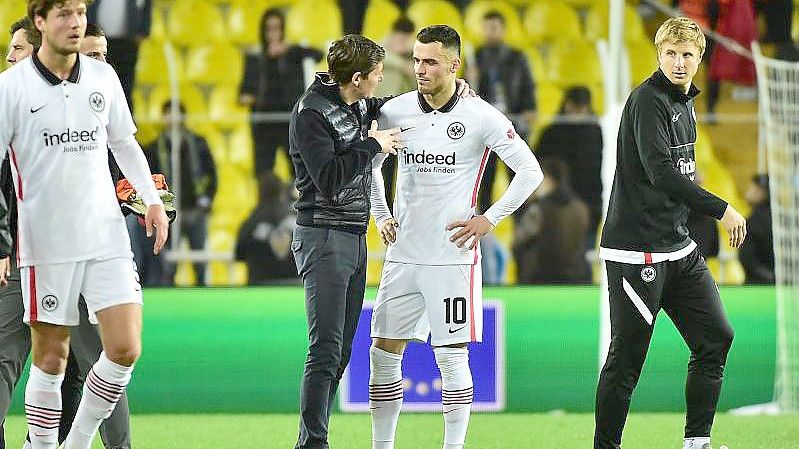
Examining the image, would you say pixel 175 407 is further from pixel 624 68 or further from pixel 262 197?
pixel 624 68

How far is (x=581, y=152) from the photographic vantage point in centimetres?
864

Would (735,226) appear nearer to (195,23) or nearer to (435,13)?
(435,13)

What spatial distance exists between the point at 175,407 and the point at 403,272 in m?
3.07

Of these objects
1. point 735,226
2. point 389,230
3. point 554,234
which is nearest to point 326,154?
point 389,230

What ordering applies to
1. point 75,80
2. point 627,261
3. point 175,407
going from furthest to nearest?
point 175,407
point 627,261
point 75,80

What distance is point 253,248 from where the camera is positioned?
861cm

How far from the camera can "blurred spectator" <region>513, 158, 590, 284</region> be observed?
8.64 metres

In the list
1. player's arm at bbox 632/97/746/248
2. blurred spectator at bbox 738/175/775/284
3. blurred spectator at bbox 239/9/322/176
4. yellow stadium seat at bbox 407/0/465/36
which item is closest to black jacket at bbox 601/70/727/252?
player's arm at bbox 632/97/746/248

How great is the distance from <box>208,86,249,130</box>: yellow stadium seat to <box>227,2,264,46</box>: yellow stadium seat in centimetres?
41

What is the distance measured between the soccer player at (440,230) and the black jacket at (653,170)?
0.38 metres

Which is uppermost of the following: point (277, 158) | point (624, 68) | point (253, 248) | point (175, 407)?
point (624, 68)

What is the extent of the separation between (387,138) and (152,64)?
469 cm

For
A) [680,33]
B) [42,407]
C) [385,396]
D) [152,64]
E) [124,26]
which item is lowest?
[385,396]

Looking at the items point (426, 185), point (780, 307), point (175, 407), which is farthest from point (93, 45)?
point (780, 307)
